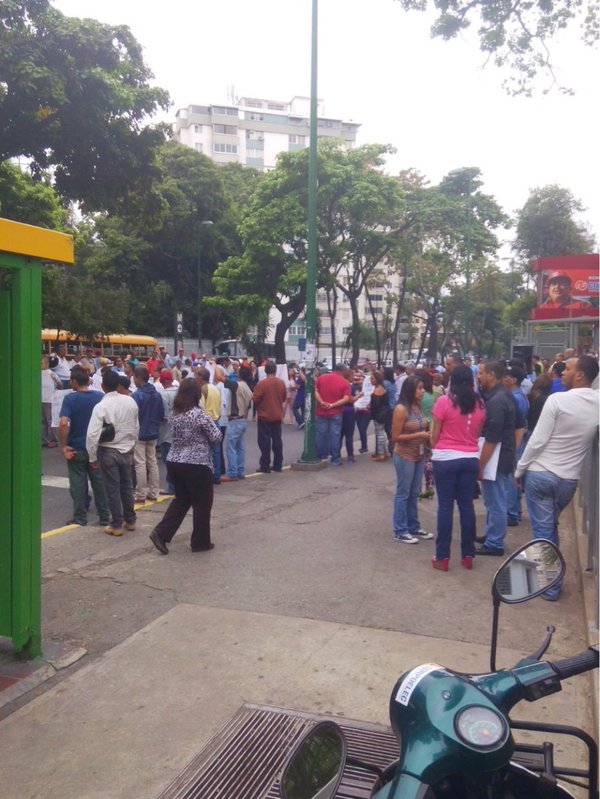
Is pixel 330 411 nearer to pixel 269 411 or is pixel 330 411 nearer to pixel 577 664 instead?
pixel 269 411

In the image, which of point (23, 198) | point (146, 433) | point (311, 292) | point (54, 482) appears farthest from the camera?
point (23, 198)

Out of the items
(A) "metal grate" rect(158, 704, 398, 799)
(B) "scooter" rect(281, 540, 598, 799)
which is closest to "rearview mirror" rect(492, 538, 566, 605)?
(B) "scooter" rect(281, 540, 598, 799)

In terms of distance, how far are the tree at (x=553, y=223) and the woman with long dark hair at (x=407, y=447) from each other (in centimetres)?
3940

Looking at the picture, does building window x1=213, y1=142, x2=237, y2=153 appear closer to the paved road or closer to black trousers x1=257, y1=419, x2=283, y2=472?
the paved road

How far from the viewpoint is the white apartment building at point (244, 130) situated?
7975cm

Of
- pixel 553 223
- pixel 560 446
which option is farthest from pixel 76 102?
pixel 553 223

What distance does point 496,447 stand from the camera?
21.9 ft

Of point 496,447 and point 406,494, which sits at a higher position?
point 496,447

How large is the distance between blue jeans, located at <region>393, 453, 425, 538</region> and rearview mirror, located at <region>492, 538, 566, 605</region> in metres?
4.64

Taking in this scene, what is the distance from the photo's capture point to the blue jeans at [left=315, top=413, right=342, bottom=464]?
12453mm

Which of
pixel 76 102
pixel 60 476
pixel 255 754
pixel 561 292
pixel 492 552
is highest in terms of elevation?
pixel 76 102

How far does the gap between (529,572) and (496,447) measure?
426 cm

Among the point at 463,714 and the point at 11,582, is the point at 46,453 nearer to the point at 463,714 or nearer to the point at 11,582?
the point at 11,582

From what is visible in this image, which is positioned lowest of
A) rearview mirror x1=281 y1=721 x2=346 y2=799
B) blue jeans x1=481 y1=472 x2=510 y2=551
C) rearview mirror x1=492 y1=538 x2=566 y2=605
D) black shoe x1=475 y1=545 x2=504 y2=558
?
black shoe x1=475 y1=545 x2=504 y2=558
